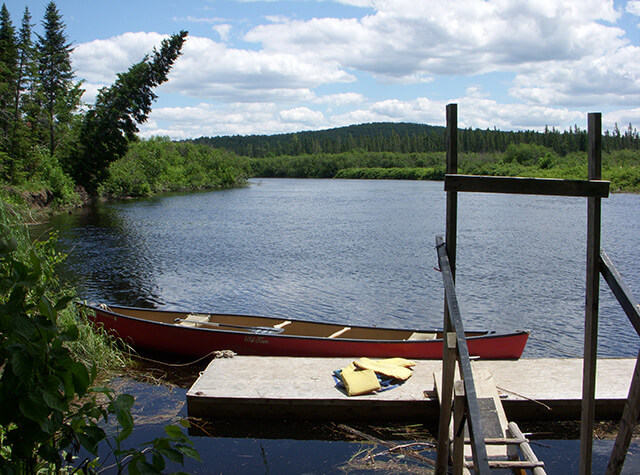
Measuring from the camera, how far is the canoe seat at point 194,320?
11555 mm

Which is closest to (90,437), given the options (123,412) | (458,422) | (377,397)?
(123,412)

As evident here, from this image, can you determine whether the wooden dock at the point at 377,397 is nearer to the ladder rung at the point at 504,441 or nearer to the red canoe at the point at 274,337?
the red canoe at the point at 274,337

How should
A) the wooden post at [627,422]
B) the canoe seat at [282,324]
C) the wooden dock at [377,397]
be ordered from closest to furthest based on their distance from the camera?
the wooden post at [627,422], the wooden dock at [377,397], the canoe seat at [282,324]

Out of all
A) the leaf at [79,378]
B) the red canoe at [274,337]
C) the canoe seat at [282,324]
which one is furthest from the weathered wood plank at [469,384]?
the canoe seat at [282,324]

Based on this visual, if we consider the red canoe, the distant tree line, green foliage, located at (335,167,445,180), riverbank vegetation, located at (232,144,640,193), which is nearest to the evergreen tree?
the distant tree line

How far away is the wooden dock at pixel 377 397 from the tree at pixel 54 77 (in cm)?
4676

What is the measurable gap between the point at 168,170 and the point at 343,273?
56.7m

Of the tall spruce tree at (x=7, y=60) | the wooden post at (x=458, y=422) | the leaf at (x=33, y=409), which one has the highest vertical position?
the tall spruce tree at (x=7, y=60)

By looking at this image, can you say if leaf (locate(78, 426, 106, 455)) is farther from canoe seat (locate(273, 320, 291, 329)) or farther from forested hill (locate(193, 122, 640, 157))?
forested hill (locate(193, 122, 640, 157))

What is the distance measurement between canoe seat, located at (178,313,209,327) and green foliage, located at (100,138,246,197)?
139 ft

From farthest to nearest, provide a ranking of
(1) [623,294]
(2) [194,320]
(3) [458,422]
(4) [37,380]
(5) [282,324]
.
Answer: (2) [194,320], (5) [282,324], (3) [458,422], (1) [623,294], (4) [37,380]

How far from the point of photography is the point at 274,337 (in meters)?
10.1

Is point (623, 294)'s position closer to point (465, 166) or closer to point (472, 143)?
point (465, 166)

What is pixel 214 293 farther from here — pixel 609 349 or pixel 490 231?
pixel 490 231
